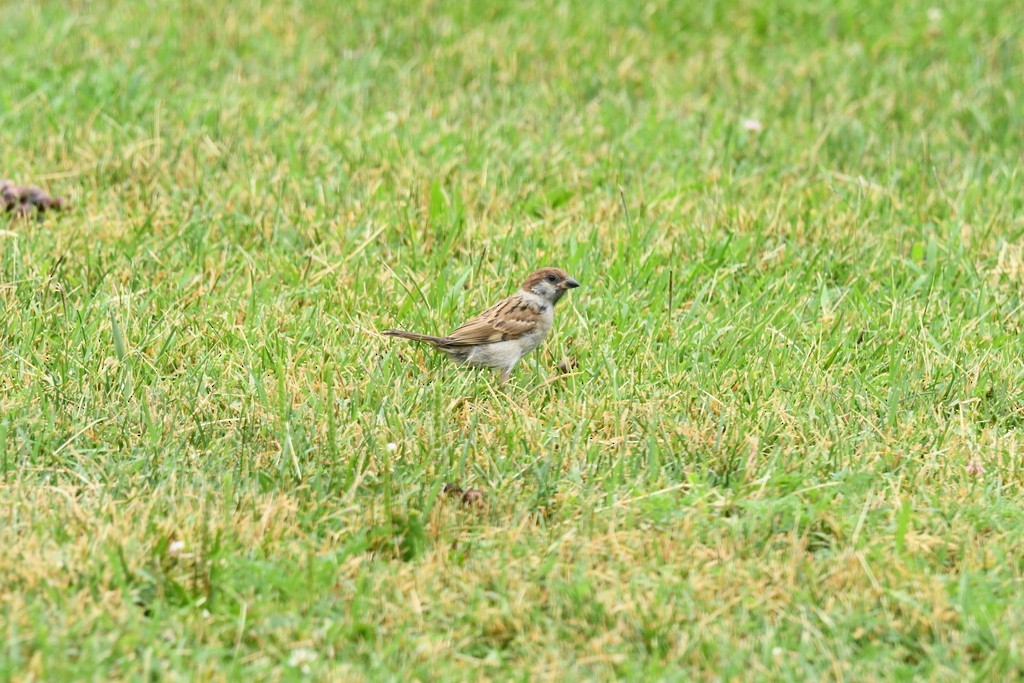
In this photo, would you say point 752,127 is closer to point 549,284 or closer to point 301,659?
point 549,284

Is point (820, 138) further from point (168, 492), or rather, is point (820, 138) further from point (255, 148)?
point (168, 492)

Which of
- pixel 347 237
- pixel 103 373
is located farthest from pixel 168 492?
pixel 347 237

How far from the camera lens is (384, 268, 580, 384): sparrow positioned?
18.7 feet

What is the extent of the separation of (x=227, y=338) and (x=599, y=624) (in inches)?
97.7

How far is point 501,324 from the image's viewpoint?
5707 mm

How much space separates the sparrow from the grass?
0.12 metres

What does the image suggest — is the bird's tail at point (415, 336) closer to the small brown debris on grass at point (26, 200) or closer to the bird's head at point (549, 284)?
the bird's head at point (549, 284)

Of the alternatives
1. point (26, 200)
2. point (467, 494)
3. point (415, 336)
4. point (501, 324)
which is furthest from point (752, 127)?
point (467, 494)

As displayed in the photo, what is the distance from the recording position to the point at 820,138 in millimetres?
8453

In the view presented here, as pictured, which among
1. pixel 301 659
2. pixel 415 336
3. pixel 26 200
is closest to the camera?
pixel 301 659

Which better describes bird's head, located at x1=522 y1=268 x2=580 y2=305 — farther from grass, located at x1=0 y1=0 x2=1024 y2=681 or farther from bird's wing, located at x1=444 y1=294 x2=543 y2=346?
grass, located at x1=0 y1=0 x2=1024 y2=681

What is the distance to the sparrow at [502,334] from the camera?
5.70m

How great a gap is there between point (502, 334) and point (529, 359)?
49 centimetres

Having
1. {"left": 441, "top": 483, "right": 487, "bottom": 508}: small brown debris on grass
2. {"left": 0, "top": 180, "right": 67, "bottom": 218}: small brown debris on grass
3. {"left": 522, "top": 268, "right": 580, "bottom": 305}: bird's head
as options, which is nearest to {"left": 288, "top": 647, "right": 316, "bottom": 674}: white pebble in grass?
{"left": 441, "top": 483, "right": 487, "bottom": 508}: small brown debris on grass
